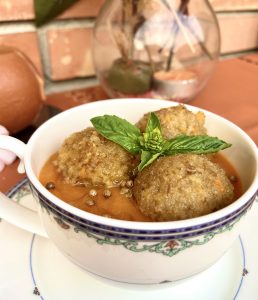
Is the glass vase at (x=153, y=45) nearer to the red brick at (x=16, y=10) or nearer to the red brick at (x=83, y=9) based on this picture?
the red brick at (x=83, y=9)

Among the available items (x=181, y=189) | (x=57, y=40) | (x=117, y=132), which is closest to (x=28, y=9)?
(x=57, y=40)

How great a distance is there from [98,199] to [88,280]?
0.14m

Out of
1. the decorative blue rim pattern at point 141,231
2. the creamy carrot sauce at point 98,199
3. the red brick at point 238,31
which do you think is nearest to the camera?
the decorative blue rim pattern at point 141,231

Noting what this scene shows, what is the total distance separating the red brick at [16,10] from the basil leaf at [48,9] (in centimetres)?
2

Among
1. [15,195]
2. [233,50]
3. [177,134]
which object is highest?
[177,134]

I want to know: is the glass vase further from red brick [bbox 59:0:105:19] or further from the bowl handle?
the bowl handle

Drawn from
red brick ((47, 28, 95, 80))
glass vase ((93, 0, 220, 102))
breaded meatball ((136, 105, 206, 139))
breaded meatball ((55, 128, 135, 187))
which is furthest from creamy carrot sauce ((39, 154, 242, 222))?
red brick ((47, 28, 95, 80))

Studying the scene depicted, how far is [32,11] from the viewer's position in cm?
121

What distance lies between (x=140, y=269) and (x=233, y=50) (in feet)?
5.17

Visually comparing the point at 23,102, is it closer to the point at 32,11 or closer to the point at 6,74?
the point at 6,74

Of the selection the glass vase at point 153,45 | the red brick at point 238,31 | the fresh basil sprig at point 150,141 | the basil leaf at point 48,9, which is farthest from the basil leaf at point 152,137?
the red brick at point 238,31

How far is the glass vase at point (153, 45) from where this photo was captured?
4.04 feet

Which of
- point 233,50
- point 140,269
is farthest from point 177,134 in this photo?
point 233,50

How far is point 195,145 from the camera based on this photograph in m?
0.63
